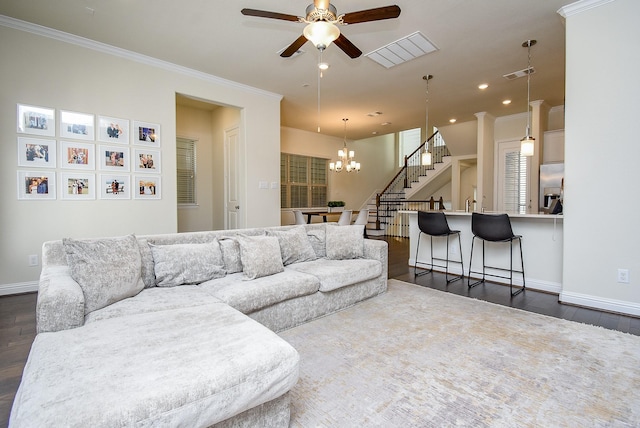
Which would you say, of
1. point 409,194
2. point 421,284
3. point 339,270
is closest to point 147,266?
point 339,270

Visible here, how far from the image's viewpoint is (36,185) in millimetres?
3502

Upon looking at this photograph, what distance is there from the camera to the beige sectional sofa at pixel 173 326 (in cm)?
102

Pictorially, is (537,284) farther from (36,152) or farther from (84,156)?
(36,152)

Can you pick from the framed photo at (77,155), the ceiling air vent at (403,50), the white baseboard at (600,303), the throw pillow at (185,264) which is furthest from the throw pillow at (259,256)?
the white baseboard at (600,303)

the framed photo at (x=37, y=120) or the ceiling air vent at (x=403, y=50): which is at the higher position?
the ceiling air vent at (x=403, y=50)

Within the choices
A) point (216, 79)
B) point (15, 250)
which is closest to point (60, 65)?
point (216, 79)

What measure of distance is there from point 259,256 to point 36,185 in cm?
299

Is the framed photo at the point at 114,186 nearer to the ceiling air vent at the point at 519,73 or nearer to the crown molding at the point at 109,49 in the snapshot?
the crown molding at the point at 109,49

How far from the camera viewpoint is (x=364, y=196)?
34.3 feet

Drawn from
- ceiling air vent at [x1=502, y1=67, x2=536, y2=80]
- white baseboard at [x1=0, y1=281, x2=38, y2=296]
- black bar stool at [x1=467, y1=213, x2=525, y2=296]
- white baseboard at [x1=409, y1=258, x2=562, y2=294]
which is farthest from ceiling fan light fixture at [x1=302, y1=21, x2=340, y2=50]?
white baseboard at [x1=0, y1=281, x2=38, y2=296]

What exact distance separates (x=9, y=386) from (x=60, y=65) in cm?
360

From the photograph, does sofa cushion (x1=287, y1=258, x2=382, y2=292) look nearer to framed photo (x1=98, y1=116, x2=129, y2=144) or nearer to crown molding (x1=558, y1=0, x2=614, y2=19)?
framed photo (x1=98, y1=116, x2=129, y2=144)

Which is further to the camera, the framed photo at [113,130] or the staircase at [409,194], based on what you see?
the staircase at [409,194]

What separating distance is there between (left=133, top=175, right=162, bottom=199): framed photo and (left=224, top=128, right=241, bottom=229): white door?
1.44 meters
